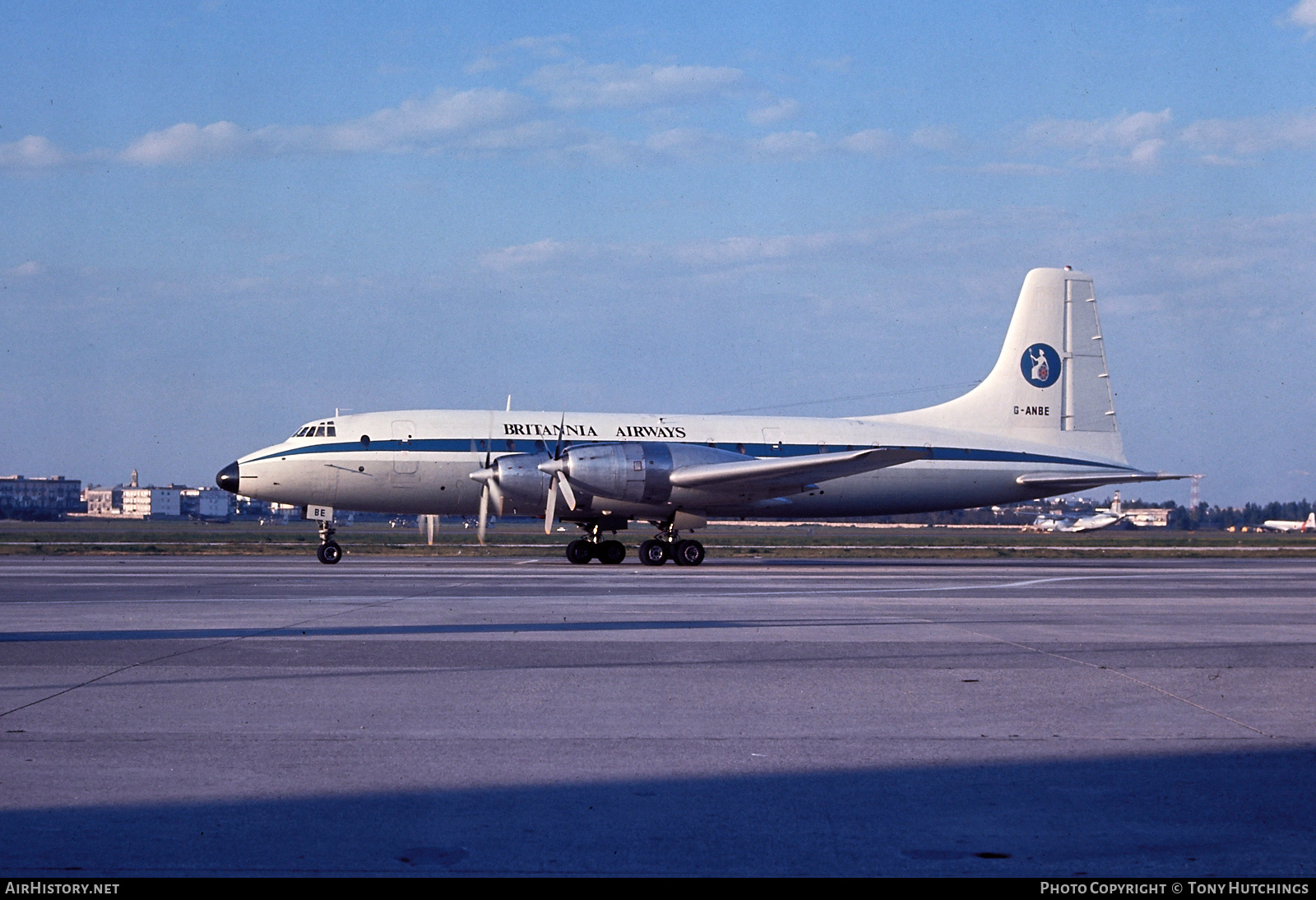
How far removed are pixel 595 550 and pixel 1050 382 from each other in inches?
686

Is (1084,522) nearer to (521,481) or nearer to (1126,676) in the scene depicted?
(521,481)

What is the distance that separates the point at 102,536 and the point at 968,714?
57.7m

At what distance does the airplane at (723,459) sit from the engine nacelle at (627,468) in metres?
0.04

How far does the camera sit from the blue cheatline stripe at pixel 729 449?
31594 mm

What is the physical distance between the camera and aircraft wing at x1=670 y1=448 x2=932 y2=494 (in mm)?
30281

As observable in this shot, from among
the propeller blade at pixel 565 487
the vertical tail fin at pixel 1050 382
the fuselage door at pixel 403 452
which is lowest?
the propeller blade at pixel 565 487

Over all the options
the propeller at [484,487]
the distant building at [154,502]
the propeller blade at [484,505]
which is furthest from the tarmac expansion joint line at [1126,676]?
the distant building at [154,502]

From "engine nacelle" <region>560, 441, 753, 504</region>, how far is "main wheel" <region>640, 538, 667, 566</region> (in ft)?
3.93

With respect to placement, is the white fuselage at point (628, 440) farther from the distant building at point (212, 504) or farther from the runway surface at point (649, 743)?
the distant building at point (212, 504)

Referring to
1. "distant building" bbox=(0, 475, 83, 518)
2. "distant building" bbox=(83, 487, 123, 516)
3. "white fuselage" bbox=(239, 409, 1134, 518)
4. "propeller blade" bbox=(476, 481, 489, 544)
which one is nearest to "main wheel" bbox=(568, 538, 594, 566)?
"white fuselage" bbox=(239, 409, 1134, 518)

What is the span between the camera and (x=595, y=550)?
31969 mm

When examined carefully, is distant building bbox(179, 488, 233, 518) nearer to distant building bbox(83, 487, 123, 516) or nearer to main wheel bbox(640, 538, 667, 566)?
distant building bbox(83, 487, 123, 516)

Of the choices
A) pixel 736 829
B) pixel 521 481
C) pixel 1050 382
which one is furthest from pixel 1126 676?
pixel 1050 382

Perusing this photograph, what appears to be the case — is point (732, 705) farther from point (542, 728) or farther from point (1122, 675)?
point (1122, 675)
